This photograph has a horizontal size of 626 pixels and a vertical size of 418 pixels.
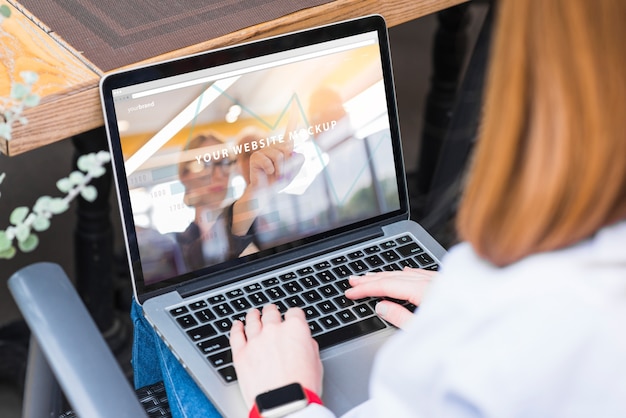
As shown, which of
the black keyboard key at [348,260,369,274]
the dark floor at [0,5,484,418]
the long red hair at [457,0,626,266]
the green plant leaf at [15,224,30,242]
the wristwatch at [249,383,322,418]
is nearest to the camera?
the long red hair at [457,0,626,266]

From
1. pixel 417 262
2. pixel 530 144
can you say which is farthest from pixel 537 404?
pixel 417 262

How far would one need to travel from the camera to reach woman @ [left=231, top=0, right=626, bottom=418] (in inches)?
17.0

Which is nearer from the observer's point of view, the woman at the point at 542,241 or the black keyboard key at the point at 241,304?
the woman at the point at 542,241

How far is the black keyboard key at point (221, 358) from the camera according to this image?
2.43ft

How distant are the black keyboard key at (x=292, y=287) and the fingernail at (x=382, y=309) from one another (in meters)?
0.08

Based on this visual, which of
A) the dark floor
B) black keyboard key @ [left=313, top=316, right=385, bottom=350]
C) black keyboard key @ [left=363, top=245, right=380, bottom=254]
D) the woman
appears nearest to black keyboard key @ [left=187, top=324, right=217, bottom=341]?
black keyboard key @ [left=313, top=316, right=385, bottom=350]

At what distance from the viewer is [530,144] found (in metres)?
0.45

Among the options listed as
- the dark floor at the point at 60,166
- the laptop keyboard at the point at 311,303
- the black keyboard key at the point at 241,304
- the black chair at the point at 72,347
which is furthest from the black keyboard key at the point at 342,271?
the dark floor at the point at 60,166

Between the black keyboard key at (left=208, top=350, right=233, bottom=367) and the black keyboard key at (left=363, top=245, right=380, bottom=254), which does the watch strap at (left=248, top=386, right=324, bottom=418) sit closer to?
the black keyboard key at (left=208, top=350, right=233, bottom=367)

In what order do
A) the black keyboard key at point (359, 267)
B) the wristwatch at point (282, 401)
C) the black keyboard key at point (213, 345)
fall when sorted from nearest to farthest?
the wristwatch at point (282, 401) < the black keyboard key at point (213, 345) < the black keyboard key at point (359, 267)

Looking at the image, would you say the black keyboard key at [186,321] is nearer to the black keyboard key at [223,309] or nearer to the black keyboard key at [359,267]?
the black keyboard key at [223,309]

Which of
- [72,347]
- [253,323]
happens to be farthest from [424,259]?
[72,347]

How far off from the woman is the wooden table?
1.34 ft

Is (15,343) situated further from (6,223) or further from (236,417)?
(236,417)
